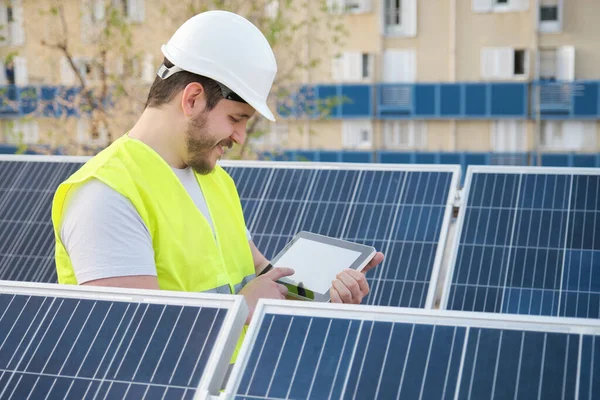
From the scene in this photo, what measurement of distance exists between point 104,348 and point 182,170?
125 centimetres

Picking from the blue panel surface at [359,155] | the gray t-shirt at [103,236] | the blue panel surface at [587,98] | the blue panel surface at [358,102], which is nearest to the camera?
the gray t-shirt at [103,236]

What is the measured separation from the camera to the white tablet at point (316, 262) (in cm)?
394

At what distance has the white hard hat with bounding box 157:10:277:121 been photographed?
349cm

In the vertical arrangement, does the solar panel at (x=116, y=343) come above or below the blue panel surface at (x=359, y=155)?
above

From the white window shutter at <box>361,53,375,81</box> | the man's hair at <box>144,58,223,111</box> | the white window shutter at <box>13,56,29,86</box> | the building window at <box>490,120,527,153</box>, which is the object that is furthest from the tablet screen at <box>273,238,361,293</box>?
the white window shutter at <box>13,56,29,86</box>

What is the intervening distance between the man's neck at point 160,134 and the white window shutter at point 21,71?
2927 cm

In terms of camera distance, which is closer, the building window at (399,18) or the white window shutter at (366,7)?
the building window at (399,18)

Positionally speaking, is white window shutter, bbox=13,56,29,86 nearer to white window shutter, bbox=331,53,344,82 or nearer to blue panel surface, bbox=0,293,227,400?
white window shutter, bbox=331,53,344,82

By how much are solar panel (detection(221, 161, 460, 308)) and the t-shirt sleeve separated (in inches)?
108

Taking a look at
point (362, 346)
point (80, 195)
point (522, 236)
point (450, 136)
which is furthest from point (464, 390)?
point (450, 136)

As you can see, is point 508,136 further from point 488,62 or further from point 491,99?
point 488,62

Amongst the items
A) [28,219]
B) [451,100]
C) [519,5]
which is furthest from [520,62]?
[28,219]

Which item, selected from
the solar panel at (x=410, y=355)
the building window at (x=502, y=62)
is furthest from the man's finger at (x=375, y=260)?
the building window at (x=502, y=62)

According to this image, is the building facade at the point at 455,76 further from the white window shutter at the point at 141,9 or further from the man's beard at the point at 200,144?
the man's beard at the point at 200,144
